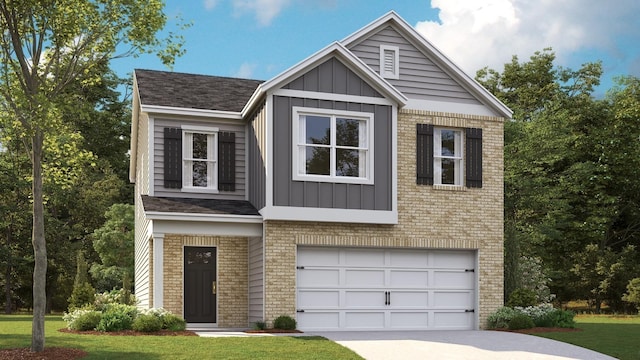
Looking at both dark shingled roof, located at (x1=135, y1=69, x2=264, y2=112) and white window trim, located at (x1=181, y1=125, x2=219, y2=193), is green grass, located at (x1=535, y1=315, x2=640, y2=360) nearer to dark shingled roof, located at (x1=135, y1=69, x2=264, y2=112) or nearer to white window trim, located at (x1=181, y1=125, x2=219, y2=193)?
white window trim, located at (x1=181, y1=125, x2=219, y2=193)

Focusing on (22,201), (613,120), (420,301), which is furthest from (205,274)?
(613,120)

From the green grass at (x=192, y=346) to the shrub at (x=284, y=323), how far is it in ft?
6.53

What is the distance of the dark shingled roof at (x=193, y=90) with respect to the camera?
21875 millimetres

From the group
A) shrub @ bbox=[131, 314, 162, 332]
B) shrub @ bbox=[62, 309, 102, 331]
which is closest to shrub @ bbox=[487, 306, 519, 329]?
shrub @ bbox=[131, 314, 162, 332]

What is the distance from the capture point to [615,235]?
139ft

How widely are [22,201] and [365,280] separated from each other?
2519cm

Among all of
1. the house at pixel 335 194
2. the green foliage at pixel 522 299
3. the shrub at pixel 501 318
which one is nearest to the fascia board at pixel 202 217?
the house at pixel 335 194

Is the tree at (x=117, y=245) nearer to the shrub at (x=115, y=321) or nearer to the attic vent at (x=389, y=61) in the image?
the shrub at (x=115, y=321)

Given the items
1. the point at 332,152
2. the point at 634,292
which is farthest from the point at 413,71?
the point at 634,292

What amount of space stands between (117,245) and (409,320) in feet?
46.1

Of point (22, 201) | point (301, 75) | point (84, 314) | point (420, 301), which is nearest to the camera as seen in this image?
point (84, 314)

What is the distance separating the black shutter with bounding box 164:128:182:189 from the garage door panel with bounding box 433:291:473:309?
7702mm

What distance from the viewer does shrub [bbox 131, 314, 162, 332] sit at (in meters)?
17.7

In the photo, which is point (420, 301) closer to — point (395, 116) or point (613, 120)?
point (395, 116)
